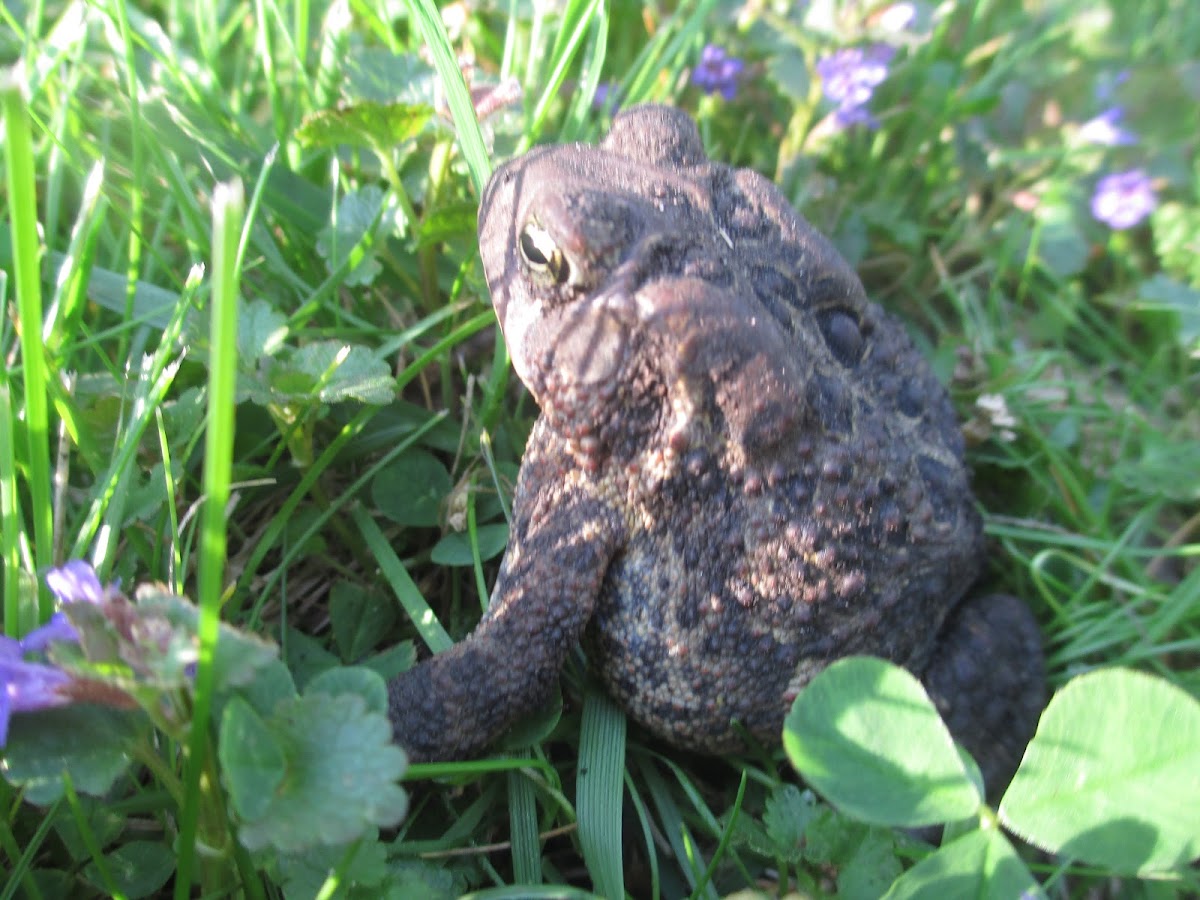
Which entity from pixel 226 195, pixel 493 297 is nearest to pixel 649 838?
pixel 493 297

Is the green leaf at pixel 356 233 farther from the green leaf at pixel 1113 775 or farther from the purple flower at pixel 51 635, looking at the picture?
the green leaf at pixel 1113 775

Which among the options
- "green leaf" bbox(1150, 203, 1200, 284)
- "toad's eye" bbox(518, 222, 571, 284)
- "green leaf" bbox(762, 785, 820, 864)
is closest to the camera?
"green leaf" bbox(762, 785, 820, 864)

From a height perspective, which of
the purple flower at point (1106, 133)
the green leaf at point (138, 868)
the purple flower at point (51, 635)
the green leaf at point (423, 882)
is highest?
the purple flower at point (1106, 133)

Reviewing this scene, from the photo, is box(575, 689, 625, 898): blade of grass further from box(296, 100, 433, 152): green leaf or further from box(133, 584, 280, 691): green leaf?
box(296, 100, 433, 152): green leaf

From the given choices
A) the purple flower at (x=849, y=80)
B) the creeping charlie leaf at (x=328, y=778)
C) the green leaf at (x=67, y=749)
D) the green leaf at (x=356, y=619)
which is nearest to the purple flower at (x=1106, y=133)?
the purple flower at (x=849, y=80)

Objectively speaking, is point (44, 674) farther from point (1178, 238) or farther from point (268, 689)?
point (1178, 238)

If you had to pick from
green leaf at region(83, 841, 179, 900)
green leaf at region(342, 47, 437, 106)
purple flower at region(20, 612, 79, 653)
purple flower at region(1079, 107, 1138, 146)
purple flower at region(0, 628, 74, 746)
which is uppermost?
green leaf at region(342, 47, 437, 106)

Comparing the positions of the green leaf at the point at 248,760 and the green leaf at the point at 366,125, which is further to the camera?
the green leaf at the point at 366,125

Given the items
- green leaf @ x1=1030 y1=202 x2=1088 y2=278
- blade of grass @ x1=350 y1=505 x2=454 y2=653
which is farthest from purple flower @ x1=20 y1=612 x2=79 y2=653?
green leaf @ x1=1030 y1=202 x2=1088 y2=278
